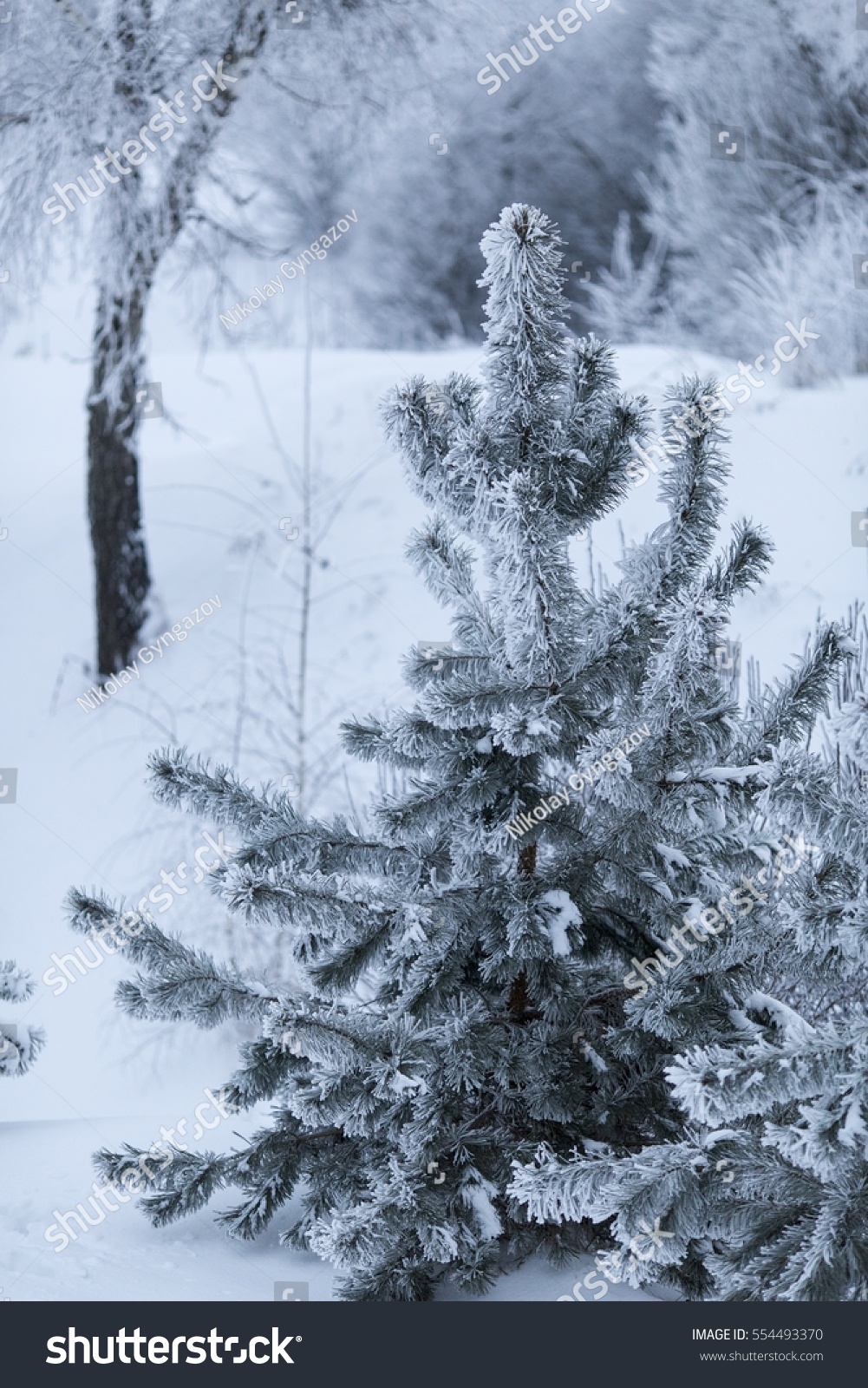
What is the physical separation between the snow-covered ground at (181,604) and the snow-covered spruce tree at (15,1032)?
0.34 m

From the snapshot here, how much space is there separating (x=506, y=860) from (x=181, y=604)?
265 cm

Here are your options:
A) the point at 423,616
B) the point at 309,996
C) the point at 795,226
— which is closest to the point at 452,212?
the point at 795,226

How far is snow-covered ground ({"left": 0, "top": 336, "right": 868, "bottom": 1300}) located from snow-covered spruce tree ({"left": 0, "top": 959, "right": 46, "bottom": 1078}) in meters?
0.34

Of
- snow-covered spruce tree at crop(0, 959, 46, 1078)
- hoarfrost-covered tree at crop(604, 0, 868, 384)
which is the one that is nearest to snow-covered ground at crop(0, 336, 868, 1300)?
snow-covered spruce tree at crop(0, 959, 46, 1078)

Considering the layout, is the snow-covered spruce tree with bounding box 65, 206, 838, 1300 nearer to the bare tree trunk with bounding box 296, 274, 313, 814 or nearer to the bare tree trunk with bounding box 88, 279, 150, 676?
the bare tree trunk with bounding box 296, 274, 313, 814

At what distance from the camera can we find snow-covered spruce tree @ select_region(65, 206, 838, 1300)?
1.23 m

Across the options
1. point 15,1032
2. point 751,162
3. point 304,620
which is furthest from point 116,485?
point 751,162

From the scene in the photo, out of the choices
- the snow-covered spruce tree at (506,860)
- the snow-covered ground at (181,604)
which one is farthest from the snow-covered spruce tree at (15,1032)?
the snow-covered ground at (181,604)

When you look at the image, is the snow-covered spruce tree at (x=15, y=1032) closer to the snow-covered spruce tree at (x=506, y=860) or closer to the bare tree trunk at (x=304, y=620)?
the snow-covered spruce tree at (x=506, y=860)

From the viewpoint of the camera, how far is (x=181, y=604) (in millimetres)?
3867

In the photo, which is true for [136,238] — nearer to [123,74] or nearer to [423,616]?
[123,74]

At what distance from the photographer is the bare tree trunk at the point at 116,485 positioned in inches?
139

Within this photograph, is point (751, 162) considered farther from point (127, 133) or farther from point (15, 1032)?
point (15, 1032)

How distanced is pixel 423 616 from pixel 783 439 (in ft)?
3.90
